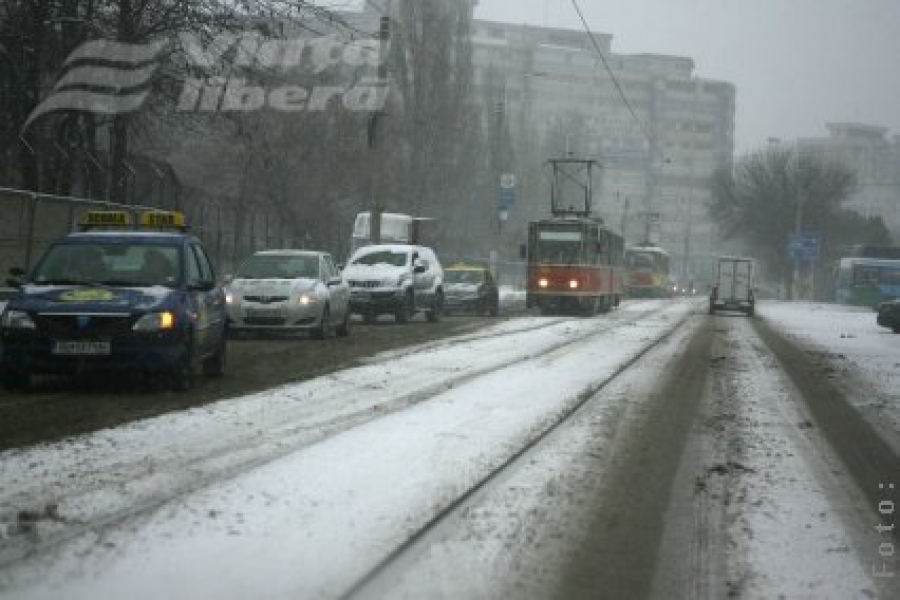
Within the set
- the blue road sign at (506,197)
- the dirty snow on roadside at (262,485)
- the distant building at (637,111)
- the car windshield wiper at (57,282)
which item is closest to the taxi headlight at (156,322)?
the car windshield wiper at (57,282)

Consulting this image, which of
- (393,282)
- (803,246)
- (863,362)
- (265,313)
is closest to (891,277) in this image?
(803,246)

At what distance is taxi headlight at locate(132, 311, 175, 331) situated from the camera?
1154cm

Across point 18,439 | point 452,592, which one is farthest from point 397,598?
point 18,439

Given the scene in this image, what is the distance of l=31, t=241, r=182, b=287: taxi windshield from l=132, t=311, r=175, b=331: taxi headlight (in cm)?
65

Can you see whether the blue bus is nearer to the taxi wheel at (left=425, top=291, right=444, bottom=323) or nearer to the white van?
the white van

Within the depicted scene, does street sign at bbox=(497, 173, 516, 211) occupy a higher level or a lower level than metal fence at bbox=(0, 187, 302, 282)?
higher

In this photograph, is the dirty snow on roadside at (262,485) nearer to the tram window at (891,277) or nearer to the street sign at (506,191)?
the street sign at (506,191)

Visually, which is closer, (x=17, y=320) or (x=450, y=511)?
(x=450, y=511)

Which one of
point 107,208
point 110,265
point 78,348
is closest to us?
point 78,348

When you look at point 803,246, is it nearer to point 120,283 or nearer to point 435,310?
point 435,310

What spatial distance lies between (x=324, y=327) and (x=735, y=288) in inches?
1231

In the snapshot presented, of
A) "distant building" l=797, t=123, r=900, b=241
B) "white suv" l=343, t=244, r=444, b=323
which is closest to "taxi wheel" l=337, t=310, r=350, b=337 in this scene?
"white suv" l=343, t=244, r=444, b=323

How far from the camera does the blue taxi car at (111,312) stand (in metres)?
11.4

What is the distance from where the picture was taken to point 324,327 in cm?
2075
